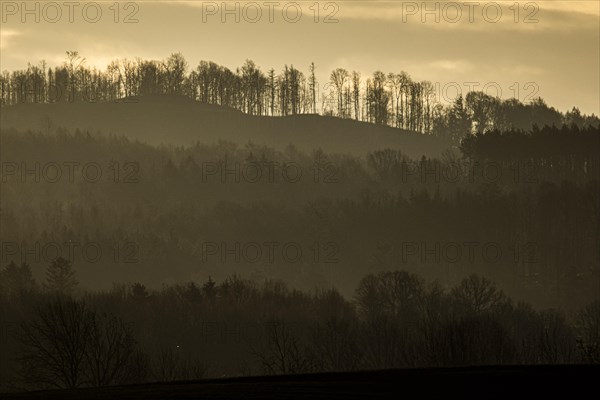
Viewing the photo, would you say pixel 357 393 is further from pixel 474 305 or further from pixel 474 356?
pixel 474 305

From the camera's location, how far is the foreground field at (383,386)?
4666 cm

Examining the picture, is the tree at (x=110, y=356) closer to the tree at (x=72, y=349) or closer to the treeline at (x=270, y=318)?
the tree at (x=72, y=349)

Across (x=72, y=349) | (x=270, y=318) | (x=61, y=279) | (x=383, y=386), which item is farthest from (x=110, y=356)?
(x=61, y=279)

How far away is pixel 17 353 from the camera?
4651 inches

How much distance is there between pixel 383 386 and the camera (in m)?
49.0

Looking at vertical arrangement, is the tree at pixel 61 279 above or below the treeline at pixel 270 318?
above

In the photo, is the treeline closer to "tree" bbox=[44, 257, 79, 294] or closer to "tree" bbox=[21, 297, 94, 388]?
"tree" bbox=[44, 257, 79, 294]

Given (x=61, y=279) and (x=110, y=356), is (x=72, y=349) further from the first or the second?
(x=61, y=279)

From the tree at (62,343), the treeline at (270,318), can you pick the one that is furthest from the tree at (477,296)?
the tree at (62,343)

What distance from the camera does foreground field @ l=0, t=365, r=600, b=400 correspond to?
46.7 m

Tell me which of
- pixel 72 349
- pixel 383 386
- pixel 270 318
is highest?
pixel 383 386

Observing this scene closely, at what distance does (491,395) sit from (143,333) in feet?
345

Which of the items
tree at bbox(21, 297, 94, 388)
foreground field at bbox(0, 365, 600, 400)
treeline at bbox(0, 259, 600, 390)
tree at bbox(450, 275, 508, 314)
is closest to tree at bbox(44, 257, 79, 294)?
treeline at bbox(0, 259, 600, 390)

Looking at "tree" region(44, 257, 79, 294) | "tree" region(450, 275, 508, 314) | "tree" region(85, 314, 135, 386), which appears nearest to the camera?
"tree" region(85, 314, 135, 386)
